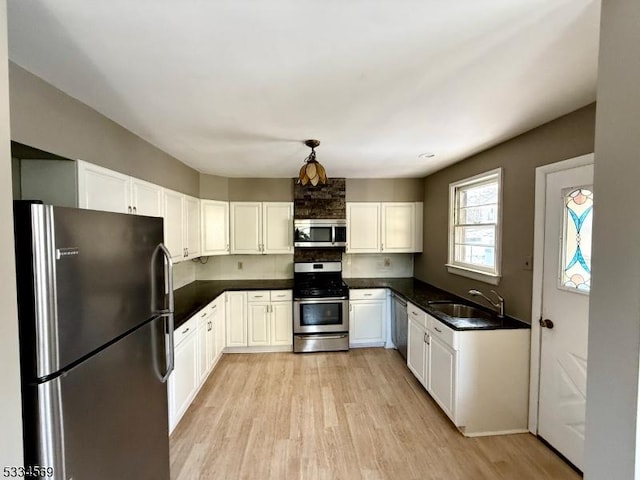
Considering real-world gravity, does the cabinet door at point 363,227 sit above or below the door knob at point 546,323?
above

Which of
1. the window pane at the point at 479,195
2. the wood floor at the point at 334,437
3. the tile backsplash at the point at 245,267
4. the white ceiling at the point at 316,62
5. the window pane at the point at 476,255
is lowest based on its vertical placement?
the wood floor at the point at 334,437

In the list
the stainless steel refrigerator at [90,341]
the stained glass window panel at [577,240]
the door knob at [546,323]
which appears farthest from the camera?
the door knob at [546,323]

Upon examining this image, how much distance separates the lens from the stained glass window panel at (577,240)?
76.5 inches

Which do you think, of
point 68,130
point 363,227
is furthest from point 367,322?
point 68,130

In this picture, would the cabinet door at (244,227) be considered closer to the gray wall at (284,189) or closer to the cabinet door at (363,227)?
the gray wall at (284,189)

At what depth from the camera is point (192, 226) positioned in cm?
353

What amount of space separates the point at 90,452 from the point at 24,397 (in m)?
0.37

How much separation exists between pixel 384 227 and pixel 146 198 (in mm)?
3068

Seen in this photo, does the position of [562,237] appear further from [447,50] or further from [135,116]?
[135,116]

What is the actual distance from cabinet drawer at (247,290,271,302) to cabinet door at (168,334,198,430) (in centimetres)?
116

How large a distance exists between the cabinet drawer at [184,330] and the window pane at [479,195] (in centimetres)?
306

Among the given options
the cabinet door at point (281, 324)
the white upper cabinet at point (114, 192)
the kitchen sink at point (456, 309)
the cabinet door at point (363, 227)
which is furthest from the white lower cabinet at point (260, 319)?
the kitchen sink at point (456, 309)

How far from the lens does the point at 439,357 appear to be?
2.58 m

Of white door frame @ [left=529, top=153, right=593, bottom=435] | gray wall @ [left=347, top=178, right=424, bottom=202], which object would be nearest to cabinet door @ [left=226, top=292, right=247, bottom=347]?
gray wall @ [left=347, top=178, right=424, bottom=202]
